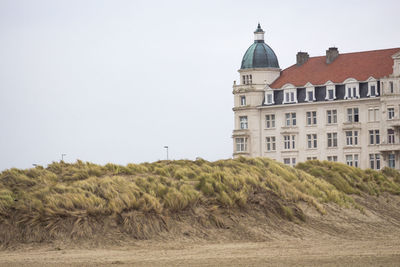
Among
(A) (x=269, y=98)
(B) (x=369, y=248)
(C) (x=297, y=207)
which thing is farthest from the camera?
(A) (x=269, y=98)

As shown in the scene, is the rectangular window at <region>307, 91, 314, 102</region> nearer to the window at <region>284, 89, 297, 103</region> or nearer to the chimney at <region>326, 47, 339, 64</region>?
the window at <region>284, 89, 297, 103</region>

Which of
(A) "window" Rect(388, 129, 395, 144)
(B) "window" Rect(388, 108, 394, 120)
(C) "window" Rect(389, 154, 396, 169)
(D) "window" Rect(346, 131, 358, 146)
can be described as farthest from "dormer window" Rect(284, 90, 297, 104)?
(C) "window" Rect(389, 154, 396, 169)

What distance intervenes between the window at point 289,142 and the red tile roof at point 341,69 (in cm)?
556

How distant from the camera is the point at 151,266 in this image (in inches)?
975

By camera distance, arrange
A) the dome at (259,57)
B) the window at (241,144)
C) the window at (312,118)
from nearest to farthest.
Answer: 1. the window at (312,118)
2. the window at (241,144)
3. the dome at (259,57)

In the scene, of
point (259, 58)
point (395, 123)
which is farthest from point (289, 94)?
point (395, 123)


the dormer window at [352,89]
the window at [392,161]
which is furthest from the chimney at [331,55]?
the window at [392,161]

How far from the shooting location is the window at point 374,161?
313 ft

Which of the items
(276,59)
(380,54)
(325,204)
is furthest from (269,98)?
(325,204)

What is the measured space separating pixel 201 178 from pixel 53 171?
517cm

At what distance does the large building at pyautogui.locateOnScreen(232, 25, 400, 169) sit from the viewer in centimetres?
9550

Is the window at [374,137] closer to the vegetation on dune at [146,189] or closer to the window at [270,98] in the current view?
the window at [270,98]

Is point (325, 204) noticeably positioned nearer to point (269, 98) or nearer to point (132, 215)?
point (132, 215)

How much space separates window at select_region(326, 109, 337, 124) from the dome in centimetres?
968
